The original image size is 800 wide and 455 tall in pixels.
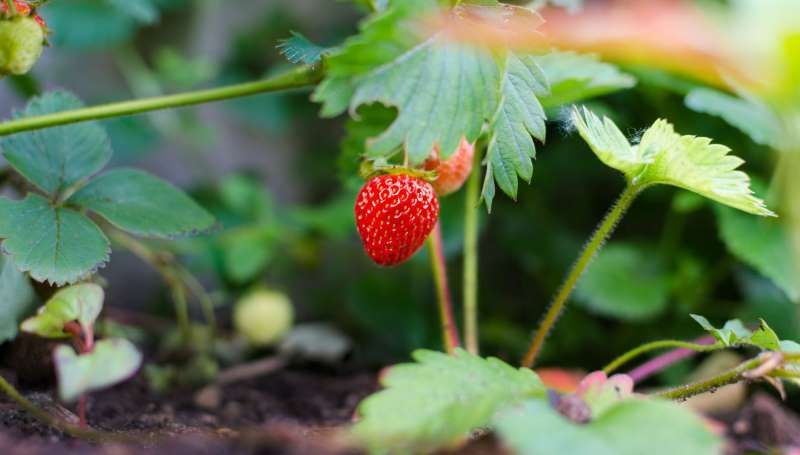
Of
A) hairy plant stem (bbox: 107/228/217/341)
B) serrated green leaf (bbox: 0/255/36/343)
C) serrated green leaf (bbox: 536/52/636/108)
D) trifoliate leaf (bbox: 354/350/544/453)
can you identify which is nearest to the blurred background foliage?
hairy plant stem (bbox: 107/228/217/341)

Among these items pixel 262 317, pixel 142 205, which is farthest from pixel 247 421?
pixel 262 317

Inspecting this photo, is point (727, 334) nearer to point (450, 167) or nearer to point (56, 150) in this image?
point (450, 167)

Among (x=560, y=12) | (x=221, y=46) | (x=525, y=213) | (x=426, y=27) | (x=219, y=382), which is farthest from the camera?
(x=221, y=46)

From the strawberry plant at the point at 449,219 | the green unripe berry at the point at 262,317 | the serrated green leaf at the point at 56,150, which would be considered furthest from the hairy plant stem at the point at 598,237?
the green unripe berry at the point at 262,317

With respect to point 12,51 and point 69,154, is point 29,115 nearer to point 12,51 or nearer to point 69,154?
point 69,154

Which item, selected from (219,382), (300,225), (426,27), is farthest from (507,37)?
(300,225)

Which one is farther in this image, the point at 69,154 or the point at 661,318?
the point at 661,318
